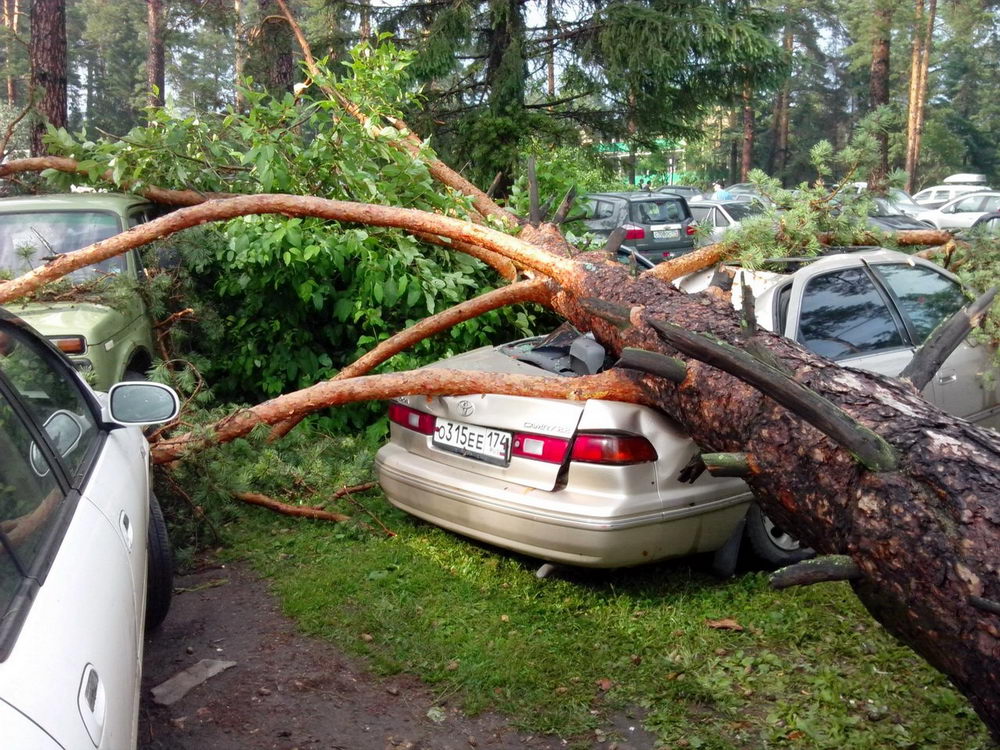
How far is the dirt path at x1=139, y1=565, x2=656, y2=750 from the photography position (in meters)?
3.23

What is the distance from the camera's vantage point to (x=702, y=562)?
14.9 feet

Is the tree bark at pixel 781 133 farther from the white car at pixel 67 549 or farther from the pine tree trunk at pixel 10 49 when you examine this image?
the white car at pixel 67 549

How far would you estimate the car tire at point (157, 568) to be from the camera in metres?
3.78

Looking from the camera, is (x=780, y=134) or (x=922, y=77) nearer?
(x=922, y=77)

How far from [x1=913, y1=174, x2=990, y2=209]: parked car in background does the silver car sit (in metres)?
30.8

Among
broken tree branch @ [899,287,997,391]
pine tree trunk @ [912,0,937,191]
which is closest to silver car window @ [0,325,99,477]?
broken tree branch @ [899,287,997,391]

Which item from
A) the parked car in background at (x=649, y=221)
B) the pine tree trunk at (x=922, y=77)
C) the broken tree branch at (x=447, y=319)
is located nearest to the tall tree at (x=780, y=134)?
the pine tree trunk at (x=922, y=77)

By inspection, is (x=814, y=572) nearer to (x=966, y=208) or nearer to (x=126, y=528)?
(x=126, y=528)

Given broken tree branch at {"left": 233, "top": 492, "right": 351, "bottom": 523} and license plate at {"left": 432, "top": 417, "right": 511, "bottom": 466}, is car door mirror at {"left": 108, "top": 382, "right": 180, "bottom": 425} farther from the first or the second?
broken tree branch at {"left": 233, "top": 492, "right": 351, "bottom": 523}

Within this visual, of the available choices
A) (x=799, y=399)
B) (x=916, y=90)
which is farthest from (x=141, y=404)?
(x=916, y=90)

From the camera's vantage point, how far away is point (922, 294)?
533 centimetres

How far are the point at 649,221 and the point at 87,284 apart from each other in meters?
12.3

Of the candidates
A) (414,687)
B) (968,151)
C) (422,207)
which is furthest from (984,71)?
(414,687)

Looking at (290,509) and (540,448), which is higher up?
(540,448)
